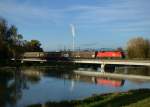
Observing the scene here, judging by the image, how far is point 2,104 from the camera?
35344 millimetres

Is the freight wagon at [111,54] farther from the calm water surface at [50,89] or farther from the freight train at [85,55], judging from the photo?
the calm water surface at [50,89]

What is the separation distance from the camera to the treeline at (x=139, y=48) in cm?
13112

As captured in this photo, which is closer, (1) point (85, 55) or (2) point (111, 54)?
(2) point (111, 54)

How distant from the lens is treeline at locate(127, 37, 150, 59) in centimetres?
13112

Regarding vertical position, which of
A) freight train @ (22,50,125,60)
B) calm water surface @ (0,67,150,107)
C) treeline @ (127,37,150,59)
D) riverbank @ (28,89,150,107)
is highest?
treeline @ (127,37,150,59)

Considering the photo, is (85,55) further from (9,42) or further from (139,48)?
(9,42)

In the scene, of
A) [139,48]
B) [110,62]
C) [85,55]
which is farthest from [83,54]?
[110,62]

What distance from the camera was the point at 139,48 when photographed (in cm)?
13200

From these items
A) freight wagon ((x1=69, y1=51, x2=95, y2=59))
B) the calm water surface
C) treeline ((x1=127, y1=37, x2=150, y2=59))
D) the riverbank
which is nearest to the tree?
freight wagon ((x1=69, y1=51, x2=95, y2=59))

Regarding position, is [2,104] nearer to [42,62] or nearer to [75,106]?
[75,106]

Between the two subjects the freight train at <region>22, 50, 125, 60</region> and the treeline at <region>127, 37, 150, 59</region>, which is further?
the freight train at <region>22, 50, 125, 60</region>

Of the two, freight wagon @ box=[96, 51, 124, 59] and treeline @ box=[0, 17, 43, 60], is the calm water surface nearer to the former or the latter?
treeline @ box=[0, 17, 43, 60]

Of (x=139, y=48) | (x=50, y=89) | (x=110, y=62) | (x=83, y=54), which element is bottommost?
(x=50, y=89)

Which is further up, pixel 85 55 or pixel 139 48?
pixel 139 48
